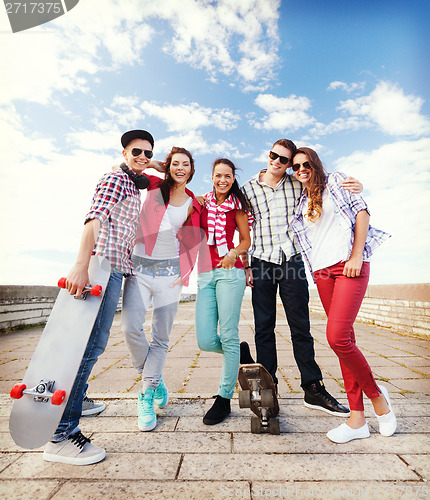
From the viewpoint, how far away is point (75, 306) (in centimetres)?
207

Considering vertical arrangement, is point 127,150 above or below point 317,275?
above

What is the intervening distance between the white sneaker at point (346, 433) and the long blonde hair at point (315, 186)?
4.92 ft

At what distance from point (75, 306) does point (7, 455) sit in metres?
1.01

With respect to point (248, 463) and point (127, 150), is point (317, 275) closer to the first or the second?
point (248, 463)

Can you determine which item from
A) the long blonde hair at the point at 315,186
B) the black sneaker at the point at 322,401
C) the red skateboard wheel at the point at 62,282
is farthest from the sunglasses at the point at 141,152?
the black sneaker at the point at 322,401

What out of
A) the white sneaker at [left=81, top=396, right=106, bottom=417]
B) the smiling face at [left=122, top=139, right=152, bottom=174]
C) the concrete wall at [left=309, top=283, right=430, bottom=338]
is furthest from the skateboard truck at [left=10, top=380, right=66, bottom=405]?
the concrete wall at [left=309, top=283, right=430, bottom=338]

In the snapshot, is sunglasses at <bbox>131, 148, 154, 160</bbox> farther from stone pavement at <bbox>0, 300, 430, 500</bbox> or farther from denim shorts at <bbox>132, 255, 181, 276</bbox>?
stone pavement at <bbox>0, 300, 430, 500</bbox>

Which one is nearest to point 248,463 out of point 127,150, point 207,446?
point 207,446

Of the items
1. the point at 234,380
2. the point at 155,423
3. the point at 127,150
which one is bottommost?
the point at 155,423

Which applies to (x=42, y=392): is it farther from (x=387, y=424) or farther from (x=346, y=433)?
(x=387, y=424)

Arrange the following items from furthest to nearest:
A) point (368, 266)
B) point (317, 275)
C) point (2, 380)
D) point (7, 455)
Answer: point (2, 380) < point (317, 275) < point (368, 266) < point (7, 455)

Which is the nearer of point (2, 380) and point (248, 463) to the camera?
point (248, 463)

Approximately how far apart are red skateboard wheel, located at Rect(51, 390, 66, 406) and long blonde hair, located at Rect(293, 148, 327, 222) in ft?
6.83

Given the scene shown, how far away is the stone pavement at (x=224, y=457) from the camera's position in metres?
1.63
